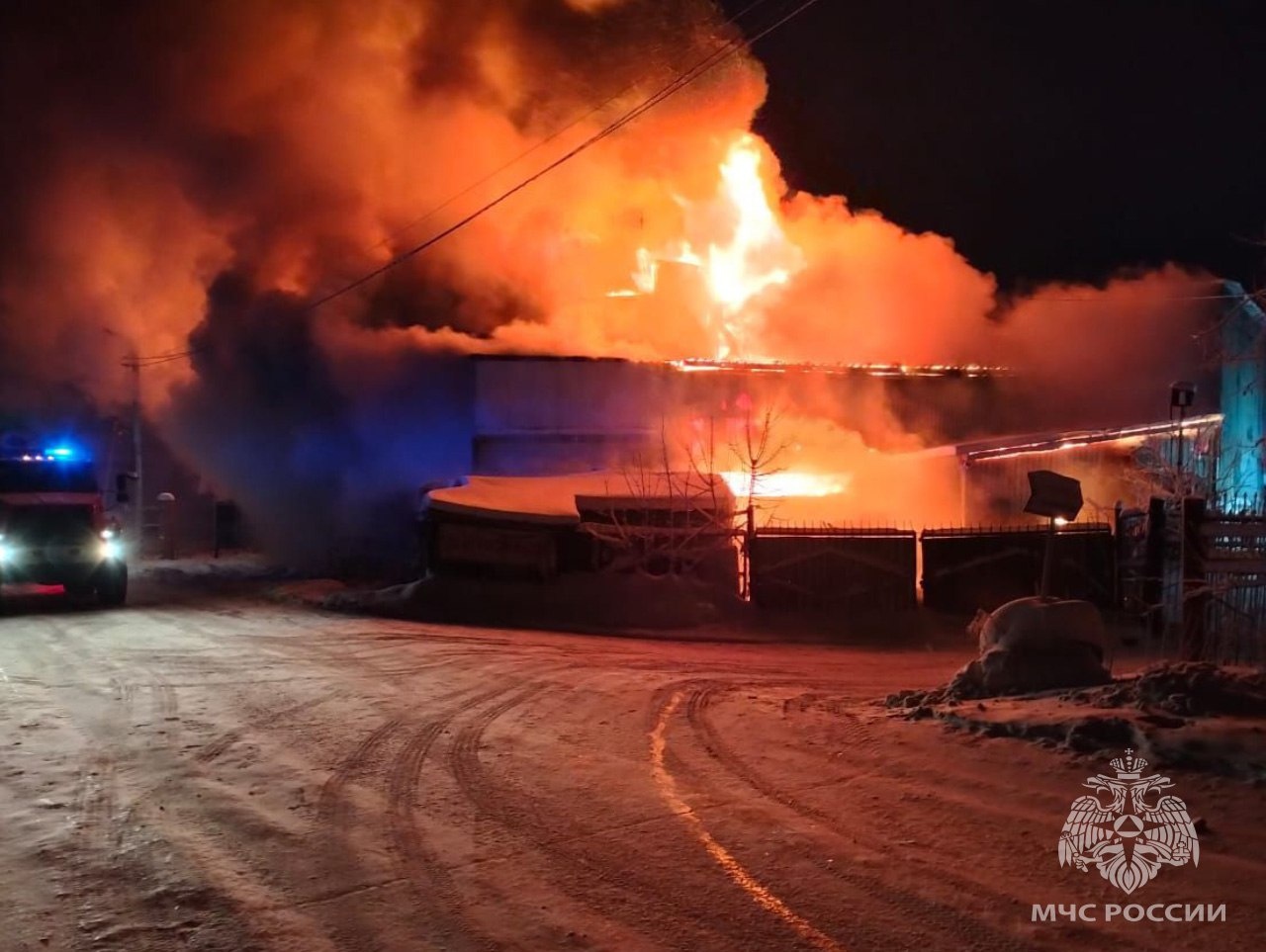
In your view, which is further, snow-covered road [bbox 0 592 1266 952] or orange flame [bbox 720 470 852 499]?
orange flame [bbox 720 470 852 499]

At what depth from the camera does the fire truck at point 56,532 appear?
15766 millimetres

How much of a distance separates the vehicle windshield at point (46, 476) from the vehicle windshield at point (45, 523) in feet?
2.10

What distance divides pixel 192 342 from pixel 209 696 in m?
21.9

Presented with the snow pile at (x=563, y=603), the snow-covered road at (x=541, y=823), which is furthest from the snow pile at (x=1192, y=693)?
the snow pile at (x=563, y=603)

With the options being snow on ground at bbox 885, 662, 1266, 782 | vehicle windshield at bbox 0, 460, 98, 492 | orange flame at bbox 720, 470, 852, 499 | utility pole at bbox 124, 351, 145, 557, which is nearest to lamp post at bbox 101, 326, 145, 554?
utility pole at bbox 124, 351, 145, 557

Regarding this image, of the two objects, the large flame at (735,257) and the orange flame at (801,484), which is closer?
the orange flame at (801,484)

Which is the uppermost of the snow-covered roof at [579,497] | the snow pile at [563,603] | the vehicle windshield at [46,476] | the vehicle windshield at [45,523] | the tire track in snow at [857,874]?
the vehicle windshield at [46,476]

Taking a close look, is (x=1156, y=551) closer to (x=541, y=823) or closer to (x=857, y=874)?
(x=857, y=874)

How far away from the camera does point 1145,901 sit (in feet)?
14.0

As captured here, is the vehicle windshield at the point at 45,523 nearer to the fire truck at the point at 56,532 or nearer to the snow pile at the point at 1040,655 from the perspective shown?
the fire truck at the point at 56,532

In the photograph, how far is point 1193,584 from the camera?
28.7 feet

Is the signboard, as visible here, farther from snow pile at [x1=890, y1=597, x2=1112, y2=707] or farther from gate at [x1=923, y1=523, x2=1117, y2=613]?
gate at [x1=923, y1=523, x2=1117, y2=613]

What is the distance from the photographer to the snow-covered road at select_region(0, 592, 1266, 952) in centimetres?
411

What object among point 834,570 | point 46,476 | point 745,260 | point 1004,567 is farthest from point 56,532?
point 745,260
